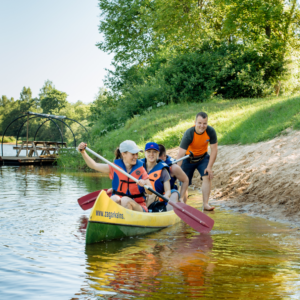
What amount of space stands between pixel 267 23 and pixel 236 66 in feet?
16.1

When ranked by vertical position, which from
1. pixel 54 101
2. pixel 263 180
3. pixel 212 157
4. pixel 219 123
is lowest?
pixel 263 180

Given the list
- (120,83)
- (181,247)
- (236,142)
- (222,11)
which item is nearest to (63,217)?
(181,247)

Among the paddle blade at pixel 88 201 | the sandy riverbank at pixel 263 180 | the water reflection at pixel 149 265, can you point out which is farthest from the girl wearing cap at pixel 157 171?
the sandy riverbank at pixel 263 180

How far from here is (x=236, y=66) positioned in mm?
19938

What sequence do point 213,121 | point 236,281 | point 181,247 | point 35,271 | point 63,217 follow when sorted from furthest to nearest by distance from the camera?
1. point 213,121
2. point 63,217
3. point 181,247
4. point 35,271
5. point 236,281

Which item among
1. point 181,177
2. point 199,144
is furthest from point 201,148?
point 181,177

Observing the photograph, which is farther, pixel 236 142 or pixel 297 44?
pixel 297 44

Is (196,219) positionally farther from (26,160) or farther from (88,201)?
(26,160)

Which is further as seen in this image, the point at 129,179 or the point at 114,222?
the point at 129,179

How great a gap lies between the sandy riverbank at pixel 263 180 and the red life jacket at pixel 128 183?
2349mm

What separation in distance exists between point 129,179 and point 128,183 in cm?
6

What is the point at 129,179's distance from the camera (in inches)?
212

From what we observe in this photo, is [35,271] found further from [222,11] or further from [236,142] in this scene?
[222,11]

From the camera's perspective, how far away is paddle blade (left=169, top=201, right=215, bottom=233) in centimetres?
533
